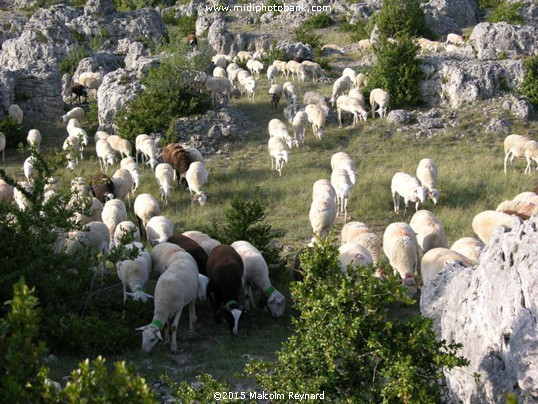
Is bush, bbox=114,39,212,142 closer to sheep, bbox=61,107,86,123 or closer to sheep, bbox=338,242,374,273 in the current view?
sheep, bbox=61,107,86,123

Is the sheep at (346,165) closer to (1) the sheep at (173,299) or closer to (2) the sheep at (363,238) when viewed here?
(2) the sheep at (363,238)

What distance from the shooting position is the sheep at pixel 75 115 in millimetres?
28125

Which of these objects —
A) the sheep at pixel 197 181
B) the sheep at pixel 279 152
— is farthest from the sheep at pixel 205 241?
the sheep at pixel 279 152

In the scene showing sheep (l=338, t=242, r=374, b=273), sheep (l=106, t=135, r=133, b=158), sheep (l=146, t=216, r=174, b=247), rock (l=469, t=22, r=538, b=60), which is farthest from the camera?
rock (l=469, t=22, r=538, b=60)

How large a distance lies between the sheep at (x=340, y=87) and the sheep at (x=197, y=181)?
10439mm

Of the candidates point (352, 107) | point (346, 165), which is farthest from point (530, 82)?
point (346, 165)

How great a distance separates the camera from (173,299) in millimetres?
10672

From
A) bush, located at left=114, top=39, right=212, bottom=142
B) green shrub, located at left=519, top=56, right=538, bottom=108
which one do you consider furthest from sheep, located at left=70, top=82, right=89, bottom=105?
green shrub, located at left=519, top=56, right=538, bottom=108

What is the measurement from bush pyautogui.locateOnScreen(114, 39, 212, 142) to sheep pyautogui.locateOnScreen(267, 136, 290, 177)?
4945 mm

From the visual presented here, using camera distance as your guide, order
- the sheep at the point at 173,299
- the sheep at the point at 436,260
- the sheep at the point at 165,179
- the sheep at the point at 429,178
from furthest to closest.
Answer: the sheep at the point at 165,179, the sheep at the point at 429,178, the sheep at the point at 436,260, the sheep at the point at 173,299

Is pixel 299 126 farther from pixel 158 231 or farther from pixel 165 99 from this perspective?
pixel 158 231

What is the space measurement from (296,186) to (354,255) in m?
7.59

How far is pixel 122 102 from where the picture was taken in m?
26.1

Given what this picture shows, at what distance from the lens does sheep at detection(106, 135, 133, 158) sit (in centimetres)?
2344
